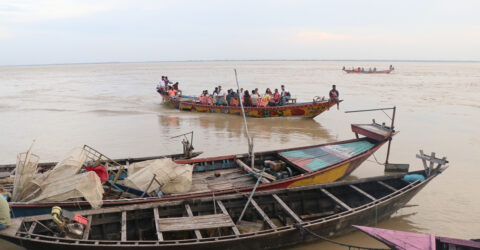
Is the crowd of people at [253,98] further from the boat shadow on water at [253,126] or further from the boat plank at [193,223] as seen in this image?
the boat plank at [193,223]

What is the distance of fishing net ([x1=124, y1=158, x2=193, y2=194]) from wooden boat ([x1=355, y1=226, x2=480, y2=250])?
3671mm

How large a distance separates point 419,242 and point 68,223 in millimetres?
5055

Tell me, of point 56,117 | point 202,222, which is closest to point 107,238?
point 202,222

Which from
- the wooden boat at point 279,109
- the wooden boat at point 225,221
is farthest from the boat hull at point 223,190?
the wooden boat at point 279,109

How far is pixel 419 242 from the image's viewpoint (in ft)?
14.1

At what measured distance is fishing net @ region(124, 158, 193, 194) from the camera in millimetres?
6598

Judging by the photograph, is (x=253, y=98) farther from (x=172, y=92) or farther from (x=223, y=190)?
(x=223, y=190)

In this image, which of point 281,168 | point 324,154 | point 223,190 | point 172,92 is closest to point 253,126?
point 172,92

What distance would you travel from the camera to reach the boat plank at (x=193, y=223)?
218 inches

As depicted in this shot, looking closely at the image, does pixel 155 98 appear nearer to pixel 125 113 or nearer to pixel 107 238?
pixel 125 113

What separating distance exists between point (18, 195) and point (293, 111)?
13091 millimetres

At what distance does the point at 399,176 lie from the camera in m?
7.49

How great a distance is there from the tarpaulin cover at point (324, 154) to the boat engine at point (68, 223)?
4.84m

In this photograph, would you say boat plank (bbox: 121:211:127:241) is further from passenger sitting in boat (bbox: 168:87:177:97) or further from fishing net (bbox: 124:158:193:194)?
passenger sitting in boat (bbox: 168:87:177:97)
